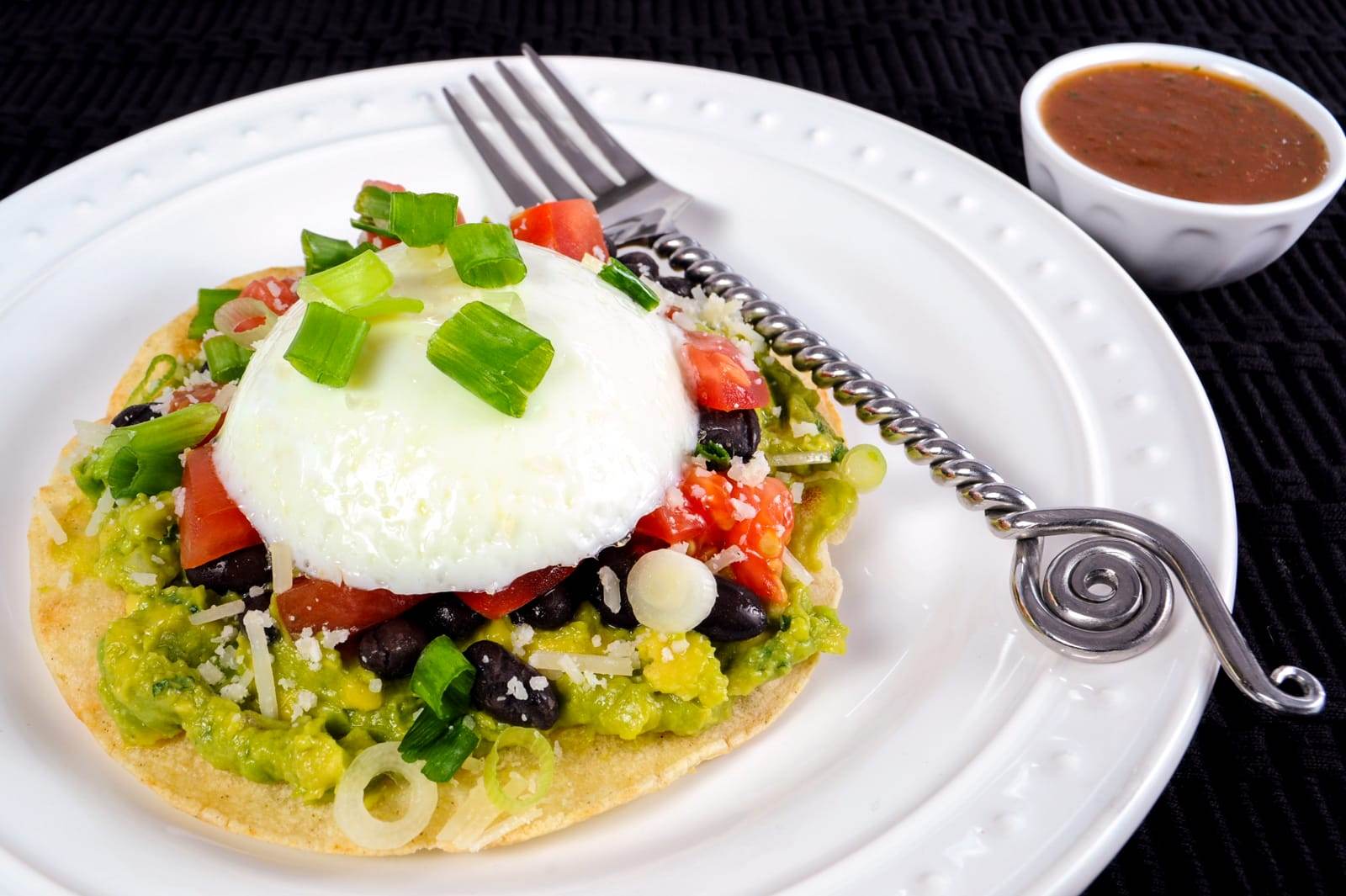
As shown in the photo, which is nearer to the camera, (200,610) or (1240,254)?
(200,610)

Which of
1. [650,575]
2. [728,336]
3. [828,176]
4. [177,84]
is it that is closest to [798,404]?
[728,336]

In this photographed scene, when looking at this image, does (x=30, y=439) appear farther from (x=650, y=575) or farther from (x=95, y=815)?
(x=650, y=575)

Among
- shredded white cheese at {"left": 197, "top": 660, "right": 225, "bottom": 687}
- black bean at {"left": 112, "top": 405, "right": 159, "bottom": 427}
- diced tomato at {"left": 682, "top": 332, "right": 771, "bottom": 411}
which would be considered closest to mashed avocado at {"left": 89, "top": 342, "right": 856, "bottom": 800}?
shredded white cheese at {"left": 197, "top": 660, "right": 225, "bottom": 687}

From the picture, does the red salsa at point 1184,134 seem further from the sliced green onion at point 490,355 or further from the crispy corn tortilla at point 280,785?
the sliced green onion at point 490,355

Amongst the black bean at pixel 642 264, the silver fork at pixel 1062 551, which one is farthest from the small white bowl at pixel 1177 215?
the black bean at pixel 642 264

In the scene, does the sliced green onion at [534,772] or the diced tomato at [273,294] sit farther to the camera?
the diced tomato at [273,294]

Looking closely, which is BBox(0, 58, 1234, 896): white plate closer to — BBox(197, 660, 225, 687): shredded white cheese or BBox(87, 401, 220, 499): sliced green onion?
BBox(197, 660, 225, 687): shredded white cheese
